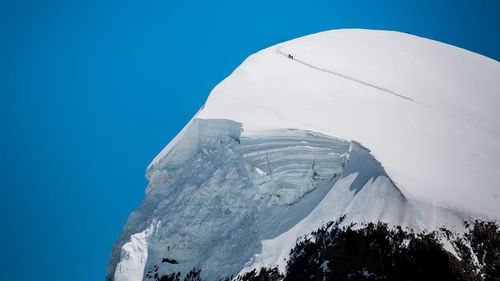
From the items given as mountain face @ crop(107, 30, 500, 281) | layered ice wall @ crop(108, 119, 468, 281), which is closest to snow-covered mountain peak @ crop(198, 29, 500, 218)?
mountain face @ crop(107, 30, 500, 281)

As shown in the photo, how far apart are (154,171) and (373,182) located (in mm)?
10424

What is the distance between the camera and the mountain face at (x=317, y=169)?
12633mm

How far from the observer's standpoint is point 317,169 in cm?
1542

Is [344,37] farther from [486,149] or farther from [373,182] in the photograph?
[373,182]

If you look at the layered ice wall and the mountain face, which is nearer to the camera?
the mountain face

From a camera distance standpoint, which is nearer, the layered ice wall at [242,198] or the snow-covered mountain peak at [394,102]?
the snow-covered mountain peak at [394,102]

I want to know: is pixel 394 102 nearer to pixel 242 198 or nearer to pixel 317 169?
pixel 317 169

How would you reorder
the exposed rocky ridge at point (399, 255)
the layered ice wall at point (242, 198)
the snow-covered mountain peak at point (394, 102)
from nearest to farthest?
the exposed rocky ridge at point (399, 255) → the snow-covered mountain peak at point (394, 102) → the layered ice wall at point (242, 198)

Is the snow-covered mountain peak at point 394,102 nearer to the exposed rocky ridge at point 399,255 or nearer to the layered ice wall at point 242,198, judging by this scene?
the layered ice wall at point 242,198

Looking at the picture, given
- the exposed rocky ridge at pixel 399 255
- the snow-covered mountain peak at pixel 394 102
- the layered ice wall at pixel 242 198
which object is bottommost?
the exposed rocky ridge at pixel 399 255

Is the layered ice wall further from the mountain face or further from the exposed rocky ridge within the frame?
the exposed rocky ridge

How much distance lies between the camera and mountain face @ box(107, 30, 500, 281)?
1263 cm

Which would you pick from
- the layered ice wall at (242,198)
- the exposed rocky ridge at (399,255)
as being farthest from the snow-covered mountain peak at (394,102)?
the exposed rocky ridge at (399,255)

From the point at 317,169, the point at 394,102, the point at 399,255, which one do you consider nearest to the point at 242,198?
the point at 317,169
